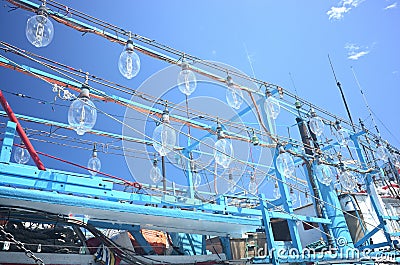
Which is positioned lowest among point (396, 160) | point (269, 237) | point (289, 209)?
point (269, 237)

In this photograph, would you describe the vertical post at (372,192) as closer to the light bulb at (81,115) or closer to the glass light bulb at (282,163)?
the glass light bulb at (282,163)

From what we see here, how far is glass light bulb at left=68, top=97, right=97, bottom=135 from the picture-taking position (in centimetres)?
416

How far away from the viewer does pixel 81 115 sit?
4.21 m

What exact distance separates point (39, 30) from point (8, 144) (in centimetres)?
176

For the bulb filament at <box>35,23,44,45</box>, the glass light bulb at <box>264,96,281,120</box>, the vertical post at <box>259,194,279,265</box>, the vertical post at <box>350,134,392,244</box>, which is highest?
the glass light bulb at <box>264,96,281,120</box>

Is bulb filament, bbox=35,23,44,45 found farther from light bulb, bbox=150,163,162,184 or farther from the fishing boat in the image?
light bulb, bbox=150,163,162,184

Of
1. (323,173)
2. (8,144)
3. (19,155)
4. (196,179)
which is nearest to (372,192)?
(323,173)

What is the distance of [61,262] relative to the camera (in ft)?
15.9

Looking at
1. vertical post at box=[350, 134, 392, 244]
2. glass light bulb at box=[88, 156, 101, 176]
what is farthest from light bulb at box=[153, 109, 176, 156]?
vertical post at box=[350, 134, 392, 244]

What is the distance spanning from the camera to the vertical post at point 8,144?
13.4ft

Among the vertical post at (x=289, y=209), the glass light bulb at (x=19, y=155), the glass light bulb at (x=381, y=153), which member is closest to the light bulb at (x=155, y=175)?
the glass light bulb at (x=19, y=155)

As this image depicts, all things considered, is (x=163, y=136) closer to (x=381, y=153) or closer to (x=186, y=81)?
(x=186, y=81)

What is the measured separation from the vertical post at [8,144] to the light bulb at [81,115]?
980 millimetres

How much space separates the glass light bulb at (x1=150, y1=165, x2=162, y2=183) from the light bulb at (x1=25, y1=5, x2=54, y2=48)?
18.1ft
